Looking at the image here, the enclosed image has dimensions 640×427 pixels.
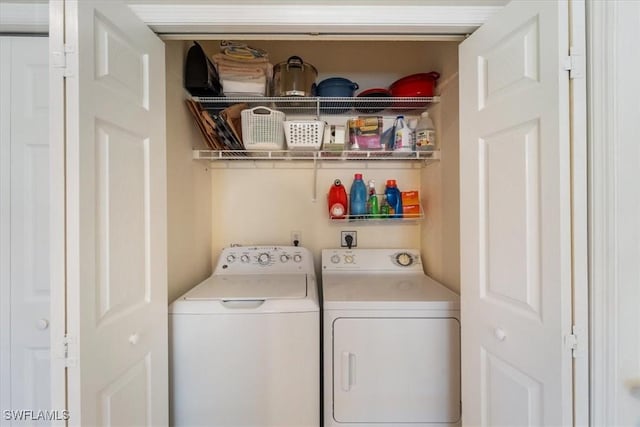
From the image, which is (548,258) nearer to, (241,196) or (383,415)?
(383,415)

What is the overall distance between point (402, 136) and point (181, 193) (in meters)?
1.42

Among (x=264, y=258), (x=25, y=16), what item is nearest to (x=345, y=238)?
(x=264, y=258)

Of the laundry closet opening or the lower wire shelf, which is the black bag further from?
the lower wire shelf

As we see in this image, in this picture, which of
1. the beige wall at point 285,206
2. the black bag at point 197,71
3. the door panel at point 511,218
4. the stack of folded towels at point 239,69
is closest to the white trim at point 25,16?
the black bag at point 197,71

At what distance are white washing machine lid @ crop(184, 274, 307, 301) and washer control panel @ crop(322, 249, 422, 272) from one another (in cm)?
26

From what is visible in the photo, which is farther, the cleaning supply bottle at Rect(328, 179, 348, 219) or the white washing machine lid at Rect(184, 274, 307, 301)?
the cleaning supply bottle at Rect(328, 179, 348, 219)

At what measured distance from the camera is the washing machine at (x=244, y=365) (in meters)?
1.40

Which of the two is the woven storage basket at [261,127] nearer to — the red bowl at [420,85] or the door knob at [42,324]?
the red bowl at [420,85]

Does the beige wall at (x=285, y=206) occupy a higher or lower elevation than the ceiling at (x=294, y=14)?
lower

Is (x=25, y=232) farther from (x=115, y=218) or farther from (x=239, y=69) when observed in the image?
(x=239, y=69)

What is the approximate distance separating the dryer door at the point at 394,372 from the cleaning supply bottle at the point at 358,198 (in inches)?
32.7

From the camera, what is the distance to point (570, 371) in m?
0.81

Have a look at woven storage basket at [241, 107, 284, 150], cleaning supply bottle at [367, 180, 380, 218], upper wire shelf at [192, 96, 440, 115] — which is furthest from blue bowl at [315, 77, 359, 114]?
cleaning supply bottle at [367, 180, 380, 218]

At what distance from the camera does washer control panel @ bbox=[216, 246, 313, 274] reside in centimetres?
202
